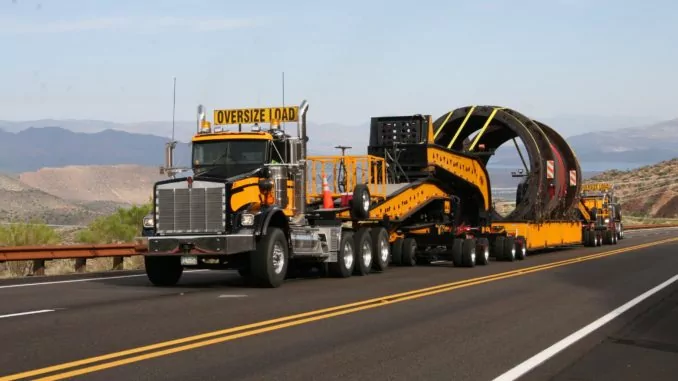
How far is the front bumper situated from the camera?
16312 mm

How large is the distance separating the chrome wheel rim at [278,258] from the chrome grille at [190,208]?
1.15 metres

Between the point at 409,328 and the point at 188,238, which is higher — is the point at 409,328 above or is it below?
below

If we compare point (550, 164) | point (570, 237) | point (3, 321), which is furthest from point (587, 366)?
point (570, 237)

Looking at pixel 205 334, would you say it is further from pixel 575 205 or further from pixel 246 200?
pixel 575 205

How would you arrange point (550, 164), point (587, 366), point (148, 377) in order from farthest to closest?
1. point (550, 164)
2. point (587, 366)
3. point (148, 377)

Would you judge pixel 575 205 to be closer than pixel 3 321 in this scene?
No

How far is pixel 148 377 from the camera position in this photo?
26.2 feet

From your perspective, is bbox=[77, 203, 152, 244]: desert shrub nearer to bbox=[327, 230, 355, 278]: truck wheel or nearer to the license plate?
bbox=[327, 230, 355, 278]: truck wheel

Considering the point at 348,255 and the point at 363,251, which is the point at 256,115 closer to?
the point at 348,255

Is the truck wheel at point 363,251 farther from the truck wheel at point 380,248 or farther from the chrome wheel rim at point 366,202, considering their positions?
the chrome wheel rim at point 366,202

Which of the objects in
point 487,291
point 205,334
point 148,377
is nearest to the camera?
point 148,377

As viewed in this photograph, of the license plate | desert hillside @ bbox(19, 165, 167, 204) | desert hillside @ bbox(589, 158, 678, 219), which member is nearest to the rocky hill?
desert hillside @ bbox(19, 165, 167, 204)

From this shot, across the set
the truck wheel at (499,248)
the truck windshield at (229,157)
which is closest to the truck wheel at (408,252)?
the truck wheel at (499,248)

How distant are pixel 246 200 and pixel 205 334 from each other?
688 centimetres
